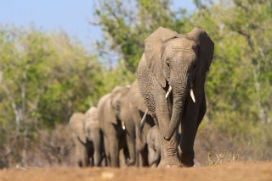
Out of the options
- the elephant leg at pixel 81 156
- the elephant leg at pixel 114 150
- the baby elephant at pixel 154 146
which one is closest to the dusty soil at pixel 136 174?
the baby elephant at pixel 154 146

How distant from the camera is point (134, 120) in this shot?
29.3m

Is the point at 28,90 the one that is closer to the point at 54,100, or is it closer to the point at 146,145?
the point at 54,100

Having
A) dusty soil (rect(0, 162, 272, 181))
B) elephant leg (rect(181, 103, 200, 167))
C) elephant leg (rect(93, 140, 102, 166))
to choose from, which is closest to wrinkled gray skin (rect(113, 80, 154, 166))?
elephant leg (rect(93, 140, 102, 166))

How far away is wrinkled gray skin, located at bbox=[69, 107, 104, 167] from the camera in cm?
3641

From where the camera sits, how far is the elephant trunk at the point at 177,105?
1644 cm

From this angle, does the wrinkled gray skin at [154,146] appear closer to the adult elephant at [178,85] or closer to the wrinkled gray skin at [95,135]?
the adult elephant at [178,85]

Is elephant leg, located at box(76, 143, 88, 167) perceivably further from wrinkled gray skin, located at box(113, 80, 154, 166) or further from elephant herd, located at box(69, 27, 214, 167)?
elephant herd, located at box(69, 27, 214, 167)

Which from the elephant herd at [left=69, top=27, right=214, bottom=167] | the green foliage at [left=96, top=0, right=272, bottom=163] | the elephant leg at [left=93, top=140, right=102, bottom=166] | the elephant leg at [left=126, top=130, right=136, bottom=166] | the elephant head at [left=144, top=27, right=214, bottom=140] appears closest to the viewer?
the elephant head at [left=144, top=27, right=214, bottom=140]

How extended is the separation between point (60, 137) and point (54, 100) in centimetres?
1206

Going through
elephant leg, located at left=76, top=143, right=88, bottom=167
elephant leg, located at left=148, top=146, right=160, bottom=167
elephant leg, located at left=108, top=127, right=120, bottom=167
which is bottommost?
elephant leg, located at left=76, top=143, right=88, bottom=167

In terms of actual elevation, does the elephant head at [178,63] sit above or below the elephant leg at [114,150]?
above

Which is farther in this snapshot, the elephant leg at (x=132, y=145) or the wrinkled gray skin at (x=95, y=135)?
the wrinkled gray skin at (x=95, y=135)

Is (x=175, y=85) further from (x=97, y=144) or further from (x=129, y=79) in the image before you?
(x=129, y=79)

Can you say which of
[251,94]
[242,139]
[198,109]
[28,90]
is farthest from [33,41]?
[198,109]
